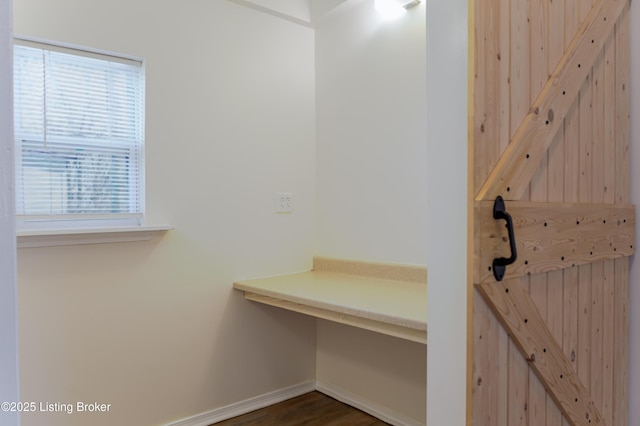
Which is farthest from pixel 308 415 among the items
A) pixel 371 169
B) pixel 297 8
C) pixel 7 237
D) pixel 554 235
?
pixel 297 8

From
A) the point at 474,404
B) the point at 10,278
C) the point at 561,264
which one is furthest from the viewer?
the point at 561,264

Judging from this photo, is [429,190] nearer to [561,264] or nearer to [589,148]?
[561,264]

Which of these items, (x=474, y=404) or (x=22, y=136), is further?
(x=22, y=136)

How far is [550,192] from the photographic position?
4.40ft

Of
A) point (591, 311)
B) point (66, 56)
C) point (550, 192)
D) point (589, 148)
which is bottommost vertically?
point (591, 311)

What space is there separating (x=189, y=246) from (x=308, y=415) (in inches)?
46.5

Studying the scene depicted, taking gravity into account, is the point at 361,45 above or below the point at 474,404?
above

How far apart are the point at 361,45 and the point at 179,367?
211 cm

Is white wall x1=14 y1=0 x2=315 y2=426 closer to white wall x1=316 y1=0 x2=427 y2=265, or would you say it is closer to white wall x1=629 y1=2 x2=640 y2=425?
white wall x1=316 y1=0 x2=427 y2=265

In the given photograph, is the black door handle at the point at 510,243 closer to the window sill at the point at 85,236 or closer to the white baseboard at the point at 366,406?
the white baseboard at the point at 366,406

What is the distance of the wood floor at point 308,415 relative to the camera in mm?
2486

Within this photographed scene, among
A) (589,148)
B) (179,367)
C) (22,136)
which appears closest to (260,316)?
(179,367)

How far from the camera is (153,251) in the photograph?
7.47 feet

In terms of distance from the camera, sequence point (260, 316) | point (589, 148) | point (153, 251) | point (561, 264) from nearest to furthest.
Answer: point (561, 264), point (589, 148), point (153, 251), point (260, 316)
